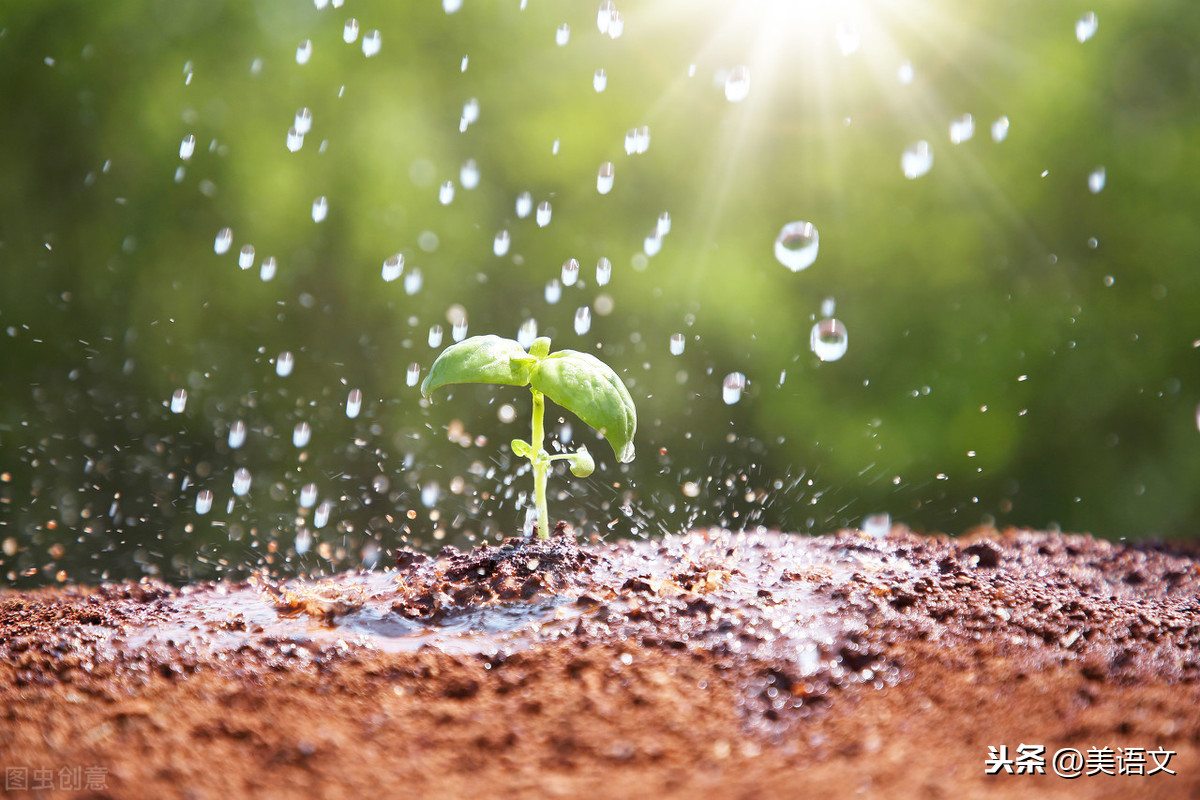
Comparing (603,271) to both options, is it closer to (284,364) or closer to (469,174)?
(469,174)

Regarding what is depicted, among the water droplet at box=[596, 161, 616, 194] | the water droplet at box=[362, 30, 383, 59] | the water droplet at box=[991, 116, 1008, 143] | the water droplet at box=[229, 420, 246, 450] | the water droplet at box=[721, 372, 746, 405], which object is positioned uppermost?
the water droplet at box=[362, 30, 383, 59]

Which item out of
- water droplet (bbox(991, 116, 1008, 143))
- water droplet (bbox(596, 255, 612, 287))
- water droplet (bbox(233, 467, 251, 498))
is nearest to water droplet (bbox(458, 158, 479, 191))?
water droplet (bbox(596, 255, 612, 287))

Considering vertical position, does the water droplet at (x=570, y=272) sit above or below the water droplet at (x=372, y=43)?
below

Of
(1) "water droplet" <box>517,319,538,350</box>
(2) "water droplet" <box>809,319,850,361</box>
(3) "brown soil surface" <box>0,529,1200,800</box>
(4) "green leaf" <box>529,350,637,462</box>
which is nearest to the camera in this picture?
(3) "brown soil surface" <box>0,529,1200,800</box>

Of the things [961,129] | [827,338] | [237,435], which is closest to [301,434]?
[237,435]

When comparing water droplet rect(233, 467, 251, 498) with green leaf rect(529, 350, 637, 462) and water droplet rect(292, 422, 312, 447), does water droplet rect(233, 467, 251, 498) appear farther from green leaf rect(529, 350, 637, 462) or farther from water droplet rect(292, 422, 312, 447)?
green leaf rect(529, 350, 637, 462)

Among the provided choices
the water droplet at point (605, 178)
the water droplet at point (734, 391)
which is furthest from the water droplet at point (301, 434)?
the water droplet at point (734, 391)

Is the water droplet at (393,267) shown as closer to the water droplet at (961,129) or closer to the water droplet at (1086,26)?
the water droplet at (961,129)
